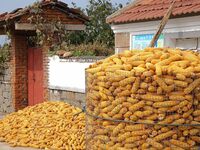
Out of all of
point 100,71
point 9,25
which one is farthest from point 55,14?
point 100,71

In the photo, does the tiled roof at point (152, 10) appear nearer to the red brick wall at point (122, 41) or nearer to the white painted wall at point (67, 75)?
the red brick wall at point (122, 41)

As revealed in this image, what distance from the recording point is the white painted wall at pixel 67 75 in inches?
486

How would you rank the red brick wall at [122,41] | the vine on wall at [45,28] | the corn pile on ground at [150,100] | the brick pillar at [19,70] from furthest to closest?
the brick pillar at [19,70]
the vine on wall at [45,28]
the red brick wall at [122,41]
the corn pile on ground at [150,100]

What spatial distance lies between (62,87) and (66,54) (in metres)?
0.87

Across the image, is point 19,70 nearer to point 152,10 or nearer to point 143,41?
point 143,41

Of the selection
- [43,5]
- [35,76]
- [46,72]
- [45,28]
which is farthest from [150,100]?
[35,76]

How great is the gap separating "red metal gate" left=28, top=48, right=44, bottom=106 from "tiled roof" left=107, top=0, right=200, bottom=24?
529 centimetres

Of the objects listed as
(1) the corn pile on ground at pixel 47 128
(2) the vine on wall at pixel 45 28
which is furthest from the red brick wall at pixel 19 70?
(1) the corn pile on ground at pixel 47 128

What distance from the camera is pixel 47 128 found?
10.6 m

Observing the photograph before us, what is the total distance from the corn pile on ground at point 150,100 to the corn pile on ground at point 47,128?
430 centimetres

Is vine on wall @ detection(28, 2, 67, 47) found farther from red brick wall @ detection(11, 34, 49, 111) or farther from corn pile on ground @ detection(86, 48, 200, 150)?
corn pile on ground @ detection(86, 48, 200, 150)

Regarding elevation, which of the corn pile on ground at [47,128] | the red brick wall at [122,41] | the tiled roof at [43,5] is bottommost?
the corn pile on ground at [47,128]

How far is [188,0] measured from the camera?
8.87 meters

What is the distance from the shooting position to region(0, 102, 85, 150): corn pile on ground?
986cm
